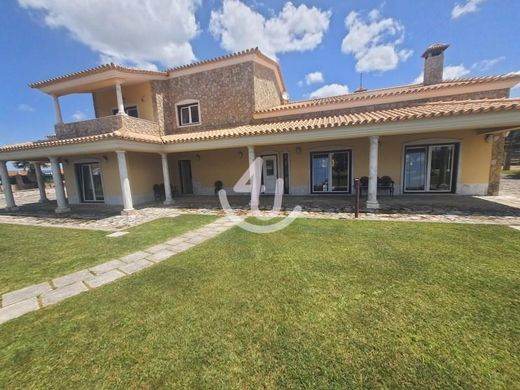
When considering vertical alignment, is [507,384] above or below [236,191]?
below

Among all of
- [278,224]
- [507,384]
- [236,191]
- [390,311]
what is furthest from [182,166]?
[507,384]

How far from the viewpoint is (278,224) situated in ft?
24.1

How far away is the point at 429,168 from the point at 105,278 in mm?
12811

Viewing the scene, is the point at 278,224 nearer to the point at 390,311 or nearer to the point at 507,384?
the point at 390,311

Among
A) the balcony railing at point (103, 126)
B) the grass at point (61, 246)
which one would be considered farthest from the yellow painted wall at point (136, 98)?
the grass at point (61, 246)

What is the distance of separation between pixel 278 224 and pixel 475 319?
16.5 feet

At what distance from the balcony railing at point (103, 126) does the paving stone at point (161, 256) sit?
7.84 m

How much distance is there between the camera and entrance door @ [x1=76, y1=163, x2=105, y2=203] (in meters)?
12.5

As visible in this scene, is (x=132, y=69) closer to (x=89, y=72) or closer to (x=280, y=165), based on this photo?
(x=89, y=72)

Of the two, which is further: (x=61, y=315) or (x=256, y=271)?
(x=256, y=271)

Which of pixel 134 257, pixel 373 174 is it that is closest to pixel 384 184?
pixel 373 174

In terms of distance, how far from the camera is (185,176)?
1538cm

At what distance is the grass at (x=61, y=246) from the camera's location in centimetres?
472

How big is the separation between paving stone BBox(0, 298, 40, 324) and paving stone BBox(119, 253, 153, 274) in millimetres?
1317
